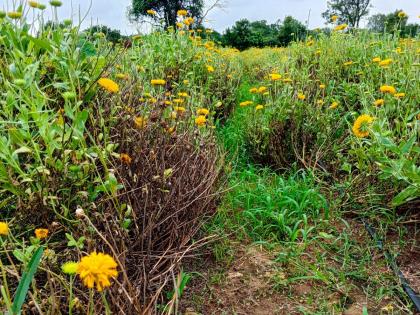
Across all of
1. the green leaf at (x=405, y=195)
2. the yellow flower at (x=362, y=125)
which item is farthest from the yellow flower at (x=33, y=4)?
the green leaf at (x=405, y=195)

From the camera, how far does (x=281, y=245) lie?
6.86ft

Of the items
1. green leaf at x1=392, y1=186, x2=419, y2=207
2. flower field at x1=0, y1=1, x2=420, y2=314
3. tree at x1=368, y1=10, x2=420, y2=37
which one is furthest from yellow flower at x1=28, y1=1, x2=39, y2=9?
tree at x1=368, y1=10, x2=420, y2=37

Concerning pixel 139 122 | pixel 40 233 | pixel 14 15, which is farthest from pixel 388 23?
pixel 40 233

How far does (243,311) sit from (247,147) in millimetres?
1777

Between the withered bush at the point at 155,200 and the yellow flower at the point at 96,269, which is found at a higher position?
the yellow flower at the point at 96,269

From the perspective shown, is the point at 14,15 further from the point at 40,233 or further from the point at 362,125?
the point at 362,125

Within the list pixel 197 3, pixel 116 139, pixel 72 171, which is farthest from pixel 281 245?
pixel 197 3

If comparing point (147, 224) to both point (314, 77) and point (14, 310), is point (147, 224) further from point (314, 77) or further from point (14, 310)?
point (314, 77)

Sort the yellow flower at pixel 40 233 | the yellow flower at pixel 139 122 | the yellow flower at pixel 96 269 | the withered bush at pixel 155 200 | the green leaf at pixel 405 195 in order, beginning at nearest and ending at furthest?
the yellow flower at pixel 96 269, the yellow flower at pixel 40 233, the withered bush at pixel 155 200, the yellow flower at pixel 139 122, the green leaf at pixel 405 195

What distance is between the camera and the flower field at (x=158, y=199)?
1.32 metres

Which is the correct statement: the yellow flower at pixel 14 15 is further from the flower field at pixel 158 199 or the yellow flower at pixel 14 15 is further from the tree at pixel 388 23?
the tree at pixel 388 23

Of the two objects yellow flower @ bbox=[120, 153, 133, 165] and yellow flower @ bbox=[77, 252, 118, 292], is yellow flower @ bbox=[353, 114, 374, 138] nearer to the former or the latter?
yellow flower @ bbox=[120, 153, 133, 165]

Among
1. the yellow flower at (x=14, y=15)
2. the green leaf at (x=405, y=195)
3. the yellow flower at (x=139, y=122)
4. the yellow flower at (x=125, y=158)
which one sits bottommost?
the green leaf at (x=405, y=195)

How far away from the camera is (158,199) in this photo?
166 cm
